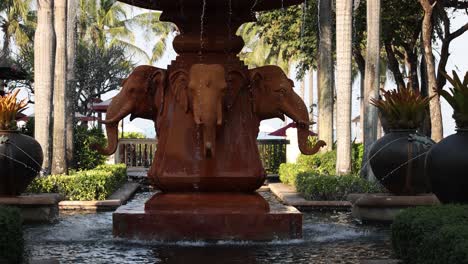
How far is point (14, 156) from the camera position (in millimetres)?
13055

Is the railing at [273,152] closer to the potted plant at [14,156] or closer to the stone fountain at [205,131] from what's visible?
the potted plant at [14,156]

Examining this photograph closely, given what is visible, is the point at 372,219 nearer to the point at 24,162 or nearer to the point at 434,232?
the point at 24,162

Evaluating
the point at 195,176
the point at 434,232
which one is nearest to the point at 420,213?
the point at 434,232

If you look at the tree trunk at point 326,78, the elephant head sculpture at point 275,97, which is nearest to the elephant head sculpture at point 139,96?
the elephant head sculpture at point 275,97

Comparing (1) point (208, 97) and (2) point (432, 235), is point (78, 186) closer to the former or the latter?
(1) point (208, 97)

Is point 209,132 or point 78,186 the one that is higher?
point 209,132

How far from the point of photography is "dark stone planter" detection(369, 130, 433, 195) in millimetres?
12938

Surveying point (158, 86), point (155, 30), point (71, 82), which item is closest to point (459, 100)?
point (158, 86)

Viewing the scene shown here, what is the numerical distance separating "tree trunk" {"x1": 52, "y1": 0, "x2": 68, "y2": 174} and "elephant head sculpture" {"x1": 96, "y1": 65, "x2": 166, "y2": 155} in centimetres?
928

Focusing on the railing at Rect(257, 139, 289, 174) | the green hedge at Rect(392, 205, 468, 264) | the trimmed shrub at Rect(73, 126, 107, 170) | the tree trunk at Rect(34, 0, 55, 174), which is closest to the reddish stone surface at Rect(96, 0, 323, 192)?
the green hedge at Rect(392, 205, 468, 264)

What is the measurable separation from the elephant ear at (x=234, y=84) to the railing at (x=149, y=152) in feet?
72.3

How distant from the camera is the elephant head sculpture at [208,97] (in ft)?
31.8

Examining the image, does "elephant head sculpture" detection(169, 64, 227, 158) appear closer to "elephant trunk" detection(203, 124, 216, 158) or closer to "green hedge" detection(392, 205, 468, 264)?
"elephant trunk" detection(203, 124, 216, 158)

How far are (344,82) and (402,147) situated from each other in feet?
22.2
